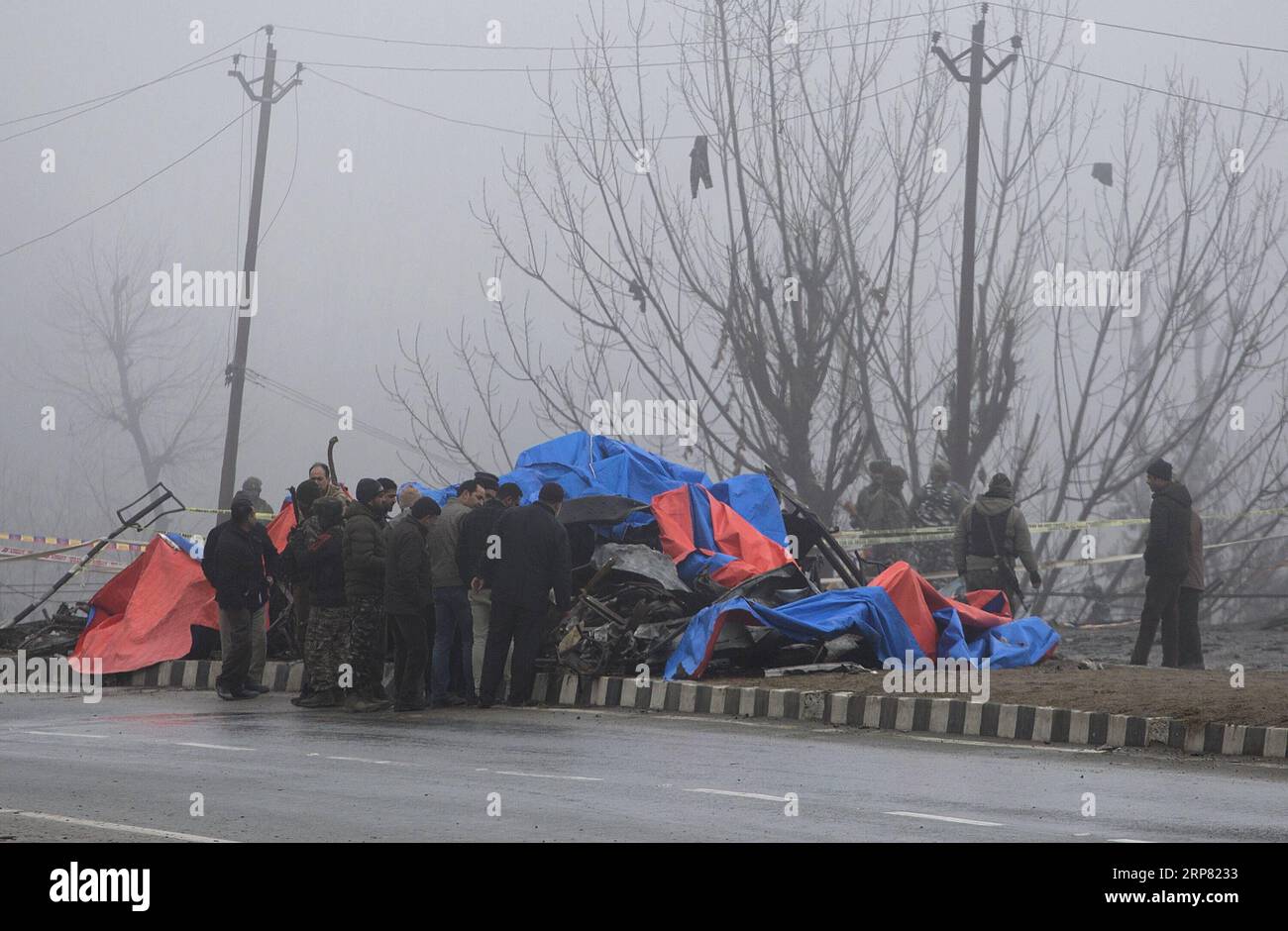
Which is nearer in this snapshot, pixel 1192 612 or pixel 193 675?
pixel 1192 612

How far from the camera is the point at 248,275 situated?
3375 centimetres

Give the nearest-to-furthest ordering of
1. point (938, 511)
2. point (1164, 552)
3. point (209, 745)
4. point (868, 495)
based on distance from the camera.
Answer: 1. point (209, 745)
2. point (1164, 552)
3. point (868, 495)
4. point (938, 511)

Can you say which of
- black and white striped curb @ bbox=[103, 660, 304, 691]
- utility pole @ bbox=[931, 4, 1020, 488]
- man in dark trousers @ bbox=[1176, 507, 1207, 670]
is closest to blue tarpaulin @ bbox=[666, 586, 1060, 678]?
man in dark trousers @ bbox=[1176, 507, 1207, 670]

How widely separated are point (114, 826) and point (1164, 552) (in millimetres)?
11568

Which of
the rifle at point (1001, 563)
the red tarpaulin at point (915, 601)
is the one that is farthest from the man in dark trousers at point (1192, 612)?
the red tarpaulin at point (915, 601)

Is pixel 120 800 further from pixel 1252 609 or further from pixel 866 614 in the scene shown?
pixel 1252 609

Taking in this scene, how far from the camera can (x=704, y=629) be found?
51.1ft

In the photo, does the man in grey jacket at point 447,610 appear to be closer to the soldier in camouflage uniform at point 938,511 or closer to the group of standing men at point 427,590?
the group of standing men at point 427,590

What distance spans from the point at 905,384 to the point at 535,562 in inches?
636

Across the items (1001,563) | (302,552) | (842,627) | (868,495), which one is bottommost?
(842,627)

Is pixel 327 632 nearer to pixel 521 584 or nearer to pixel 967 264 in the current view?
pixel 521 584

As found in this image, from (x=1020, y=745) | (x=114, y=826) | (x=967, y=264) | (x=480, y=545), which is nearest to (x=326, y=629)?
(x=480, y=545)

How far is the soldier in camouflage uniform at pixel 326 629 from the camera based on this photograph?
1526cm

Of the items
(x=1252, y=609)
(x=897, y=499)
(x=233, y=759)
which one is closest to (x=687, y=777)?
(x=233, y=759)
